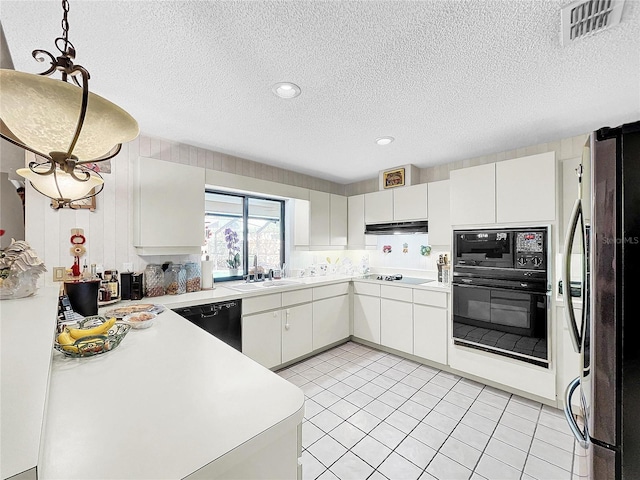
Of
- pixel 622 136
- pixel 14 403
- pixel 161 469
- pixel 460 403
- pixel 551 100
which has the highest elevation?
pixel 551 100

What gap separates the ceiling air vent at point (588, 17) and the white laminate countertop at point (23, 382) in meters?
2.10

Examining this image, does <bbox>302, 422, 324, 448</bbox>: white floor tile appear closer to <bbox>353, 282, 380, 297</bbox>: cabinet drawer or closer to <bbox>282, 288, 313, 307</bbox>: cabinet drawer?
<bbox>282, 288, 313, 307</bbox>: cabinet drawer

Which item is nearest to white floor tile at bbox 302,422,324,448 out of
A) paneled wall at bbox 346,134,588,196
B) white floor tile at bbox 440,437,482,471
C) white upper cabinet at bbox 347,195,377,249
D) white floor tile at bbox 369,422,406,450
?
white floor tile at bbox 369,422,406,450

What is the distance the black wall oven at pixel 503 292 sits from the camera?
2.31 meters

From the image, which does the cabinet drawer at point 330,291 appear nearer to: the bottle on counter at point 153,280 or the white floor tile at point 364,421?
the white floor tile at point 364,421

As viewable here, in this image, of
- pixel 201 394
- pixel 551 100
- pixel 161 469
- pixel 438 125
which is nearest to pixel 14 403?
pixel 161 469

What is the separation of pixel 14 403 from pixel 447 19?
6.07ft

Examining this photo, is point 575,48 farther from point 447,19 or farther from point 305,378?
point 305,378

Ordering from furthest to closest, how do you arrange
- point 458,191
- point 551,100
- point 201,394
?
point 458,191 → point 551,100 → point 201,394

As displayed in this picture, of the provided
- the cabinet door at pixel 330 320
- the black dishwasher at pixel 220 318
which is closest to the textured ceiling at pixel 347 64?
the black dishwasher at pixel 220 318

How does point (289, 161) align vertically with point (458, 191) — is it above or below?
above

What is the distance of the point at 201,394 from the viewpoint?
867mm

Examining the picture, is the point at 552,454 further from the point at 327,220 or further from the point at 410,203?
the point at 327,220

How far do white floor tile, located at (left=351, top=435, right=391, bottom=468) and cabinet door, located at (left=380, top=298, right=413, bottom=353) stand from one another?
4.66ft
